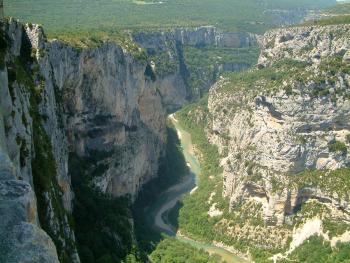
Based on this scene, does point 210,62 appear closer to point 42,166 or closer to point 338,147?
point 338,147

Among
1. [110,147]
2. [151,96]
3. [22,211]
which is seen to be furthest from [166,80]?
[22,211]

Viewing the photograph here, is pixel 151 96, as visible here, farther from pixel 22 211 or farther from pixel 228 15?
pixel 228 15

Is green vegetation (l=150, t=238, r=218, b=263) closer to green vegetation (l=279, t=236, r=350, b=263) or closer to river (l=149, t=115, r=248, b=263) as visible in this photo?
river (l=149, t=115, r=248, b=263)

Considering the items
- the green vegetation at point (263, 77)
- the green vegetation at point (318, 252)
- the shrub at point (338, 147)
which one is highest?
the green vegetation at point (263, 77)

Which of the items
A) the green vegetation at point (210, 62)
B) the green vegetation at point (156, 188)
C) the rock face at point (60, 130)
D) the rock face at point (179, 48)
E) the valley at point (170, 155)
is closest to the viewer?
the rock face at point (60, 130)

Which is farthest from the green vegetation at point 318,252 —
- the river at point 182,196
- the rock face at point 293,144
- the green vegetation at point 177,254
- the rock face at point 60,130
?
the rock face at point 60,130

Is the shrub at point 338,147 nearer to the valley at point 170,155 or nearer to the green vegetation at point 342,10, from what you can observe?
the valley at point 170,155
